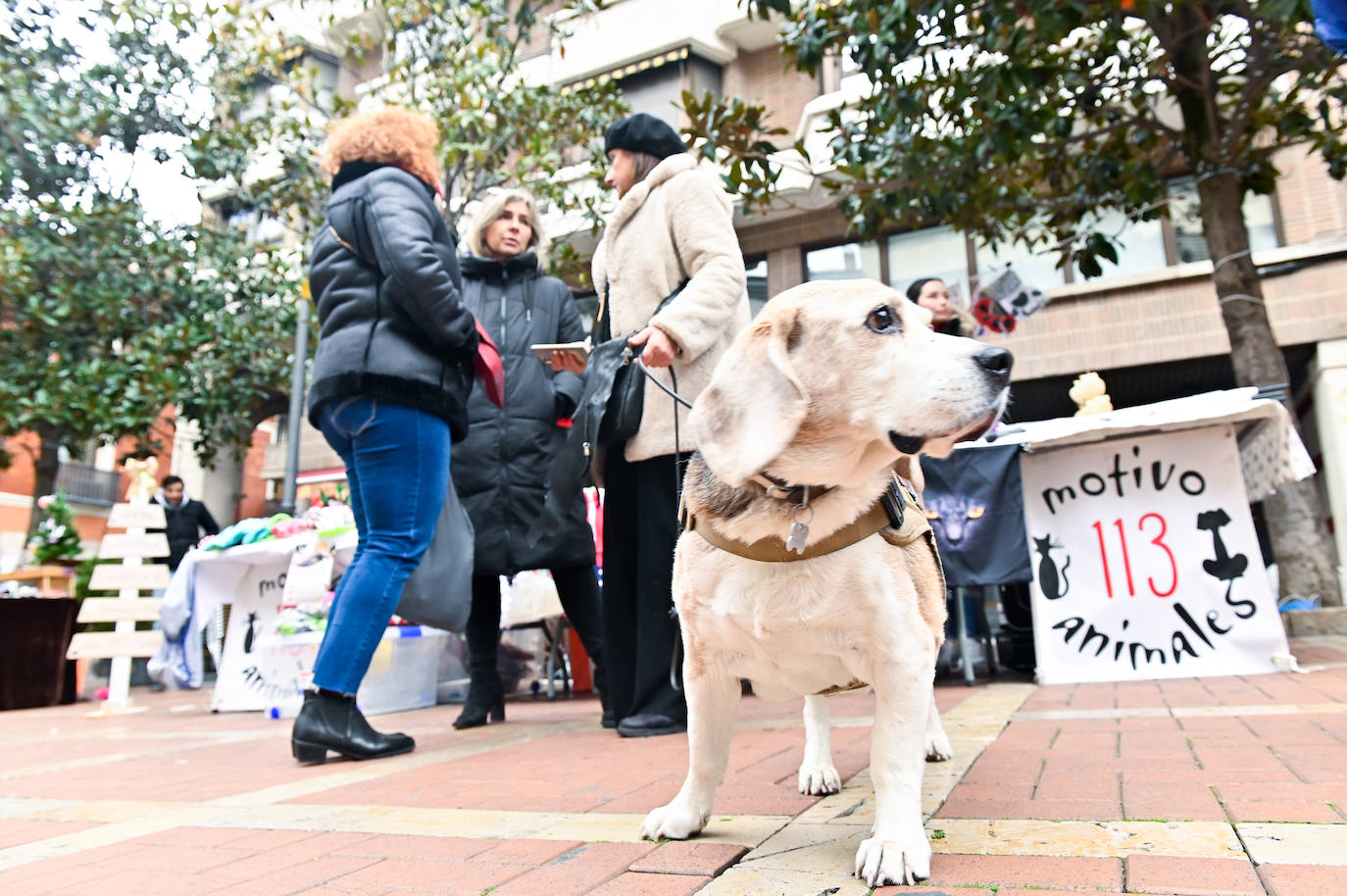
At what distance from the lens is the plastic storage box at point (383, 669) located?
17.5 feet

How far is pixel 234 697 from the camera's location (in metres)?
6.21

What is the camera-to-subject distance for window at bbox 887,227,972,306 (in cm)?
1384

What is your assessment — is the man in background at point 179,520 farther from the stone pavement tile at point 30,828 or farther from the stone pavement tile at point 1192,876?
the stone pavement tile at point 1192,876

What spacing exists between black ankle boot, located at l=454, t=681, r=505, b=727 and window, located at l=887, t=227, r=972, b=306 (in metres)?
11.0

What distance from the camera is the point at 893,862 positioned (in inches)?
61.6

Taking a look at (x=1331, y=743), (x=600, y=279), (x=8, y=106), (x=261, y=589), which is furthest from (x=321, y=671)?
(x=8, y=106)

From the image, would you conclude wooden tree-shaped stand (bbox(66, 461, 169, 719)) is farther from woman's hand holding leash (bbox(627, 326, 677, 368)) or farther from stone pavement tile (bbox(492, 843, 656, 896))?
stone pavement tile (bbox(492, 843, 656, 896))

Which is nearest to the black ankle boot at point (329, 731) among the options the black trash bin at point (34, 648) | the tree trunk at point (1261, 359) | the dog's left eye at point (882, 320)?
the dog's left eye at point (882, 320)

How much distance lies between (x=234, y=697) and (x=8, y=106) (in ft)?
34.2

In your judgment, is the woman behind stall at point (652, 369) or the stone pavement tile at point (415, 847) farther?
the woman behind stall at point (652, 369)

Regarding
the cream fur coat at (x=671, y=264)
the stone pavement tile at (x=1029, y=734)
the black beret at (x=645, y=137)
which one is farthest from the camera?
the black beret at (x=645, y=137)

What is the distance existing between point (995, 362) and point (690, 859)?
46.0 inches

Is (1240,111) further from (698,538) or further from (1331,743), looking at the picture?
(698,538)

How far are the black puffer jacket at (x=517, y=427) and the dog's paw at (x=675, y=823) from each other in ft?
6.96
